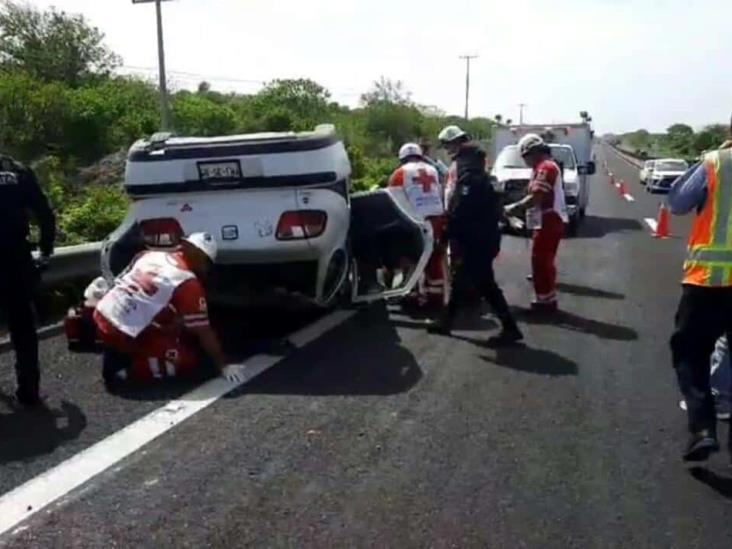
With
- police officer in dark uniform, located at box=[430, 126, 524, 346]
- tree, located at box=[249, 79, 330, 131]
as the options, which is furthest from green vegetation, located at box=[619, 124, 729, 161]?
police officer in dark uniform, located at box=[430, 126, 524, 346]

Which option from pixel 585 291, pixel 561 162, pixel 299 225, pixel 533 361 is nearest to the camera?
pixel 533 361

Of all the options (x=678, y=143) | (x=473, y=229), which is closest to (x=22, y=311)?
(x=473, y=229)

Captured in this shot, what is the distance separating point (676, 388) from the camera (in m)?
5.89

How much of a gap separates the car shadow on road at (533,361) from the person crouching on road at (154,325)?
1.88 metres

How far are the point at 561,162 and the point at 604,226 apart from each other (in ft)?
5.20

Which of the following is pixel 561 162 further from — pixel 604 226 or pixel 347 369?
pixel 347 369

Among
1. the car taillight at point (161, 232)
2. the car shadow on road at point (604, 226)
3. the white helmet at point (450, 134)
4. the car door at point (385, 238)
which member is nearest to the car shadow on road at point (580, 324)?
the car door at point (385, 238)

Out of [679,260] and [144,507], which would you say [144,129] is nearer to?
[679,260]

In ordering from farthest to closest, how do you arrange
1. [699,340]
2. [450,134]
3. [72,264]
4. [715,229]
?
[72,264]
[450,134]
[699,340]
[715,229]

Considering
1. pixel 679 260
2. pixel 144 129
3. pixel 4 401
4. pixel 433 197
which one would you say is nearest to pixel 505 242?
pixel 679 260

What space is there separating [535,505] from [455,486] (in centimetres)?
38

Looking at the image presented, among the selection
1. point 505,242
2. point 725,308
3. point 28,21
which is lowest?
point 505,242

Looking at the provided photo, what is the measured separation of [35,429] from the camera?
16.5 ft

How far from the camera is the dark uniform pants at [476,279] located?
24.5 ft
